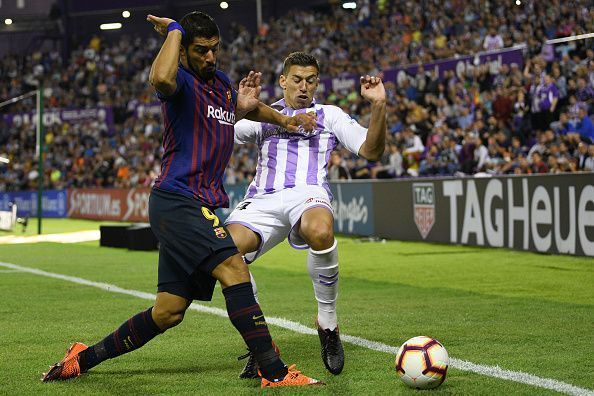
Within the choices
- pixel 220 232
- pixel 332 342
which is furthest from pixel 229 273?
pixel 332 342

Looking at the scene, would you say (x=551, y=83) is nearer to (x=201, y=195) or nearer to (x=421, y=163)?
(x=421, y=163)

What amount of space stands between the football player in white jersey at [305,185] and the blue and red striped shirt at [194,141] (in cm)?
85

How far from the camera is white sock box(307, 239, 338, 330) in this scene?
19.5 feet

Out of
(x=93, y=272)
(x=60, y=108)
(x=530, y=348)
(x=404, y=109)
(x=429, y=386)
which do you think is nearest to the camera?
(x=429, y=386)

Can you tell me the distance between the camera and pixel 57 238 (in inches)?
868

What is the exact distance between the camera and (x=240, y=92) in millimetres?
5754

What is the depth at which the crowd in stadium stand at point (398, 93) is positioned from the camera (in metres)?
18.6

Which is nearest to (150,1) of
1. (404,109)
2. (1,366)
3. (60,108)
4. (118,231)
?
(60,108)

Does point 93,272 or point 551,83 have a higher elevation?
point 551,83

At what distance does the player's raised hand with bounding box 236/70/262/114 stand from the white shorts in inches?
30.8

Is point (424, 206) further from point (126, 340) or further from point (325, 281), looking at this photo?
point (126, 340)

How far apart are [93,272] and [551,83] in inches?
392

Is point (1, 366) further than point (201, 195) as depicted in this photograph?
Yes

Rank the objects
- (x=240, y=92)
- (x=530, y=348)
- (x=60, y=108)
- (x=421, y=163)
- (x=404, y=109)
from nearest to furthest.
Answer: (x=240, y=92) < (x=530, y=348) < (x=421, y=163) < (x=404, y=109) < (x=60, y=108)
